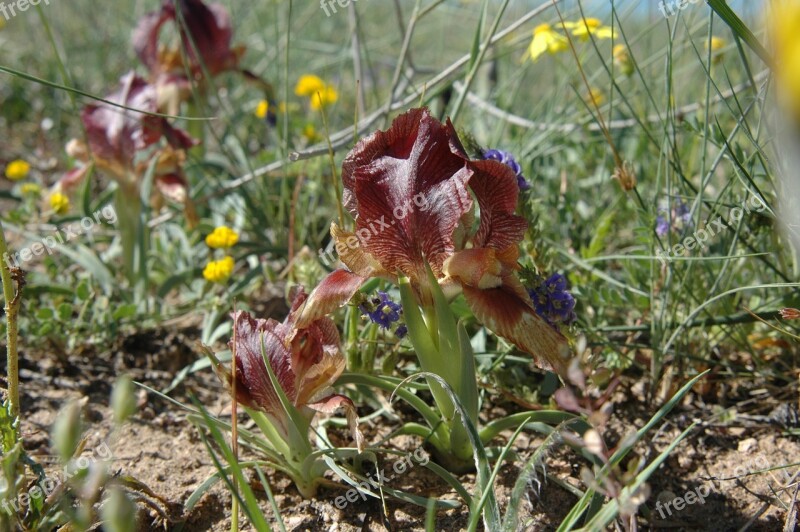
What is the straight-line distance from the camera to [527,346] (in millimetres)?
1158

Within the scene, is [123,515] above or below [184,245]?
below

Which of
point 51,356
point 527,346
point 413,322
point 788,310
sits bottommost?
point 788,310

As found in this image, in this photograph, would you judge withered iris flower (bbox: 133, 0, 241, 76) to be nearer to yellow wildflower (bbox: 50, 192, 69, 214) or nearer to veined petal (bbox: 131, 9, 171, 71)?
veined petal (bbox: 131, 9, 171, 71)

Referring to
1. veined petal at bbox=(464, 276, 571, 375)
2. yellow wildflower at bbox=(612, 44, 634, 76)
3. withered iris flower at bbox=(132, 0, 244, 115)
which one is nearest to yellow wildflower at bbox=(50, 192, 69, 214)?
withered iris flower at bbox=(132, 0, 244, 115)

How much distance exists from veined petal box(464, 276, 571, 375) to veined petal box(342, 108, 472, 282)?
0.11 m

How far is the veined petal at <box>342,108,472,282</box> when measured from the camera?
1.19 meters

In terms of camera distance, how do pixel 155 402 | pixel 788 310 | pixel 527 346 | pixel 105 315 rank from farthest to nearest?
1. pixel 105 315
2. pixel 155 402
3. pixel 788 310
4. pixel 527 346

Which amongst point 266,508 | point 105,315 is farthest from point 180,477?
point 105,315

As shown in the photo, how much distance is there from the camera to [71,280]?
2.20 metres

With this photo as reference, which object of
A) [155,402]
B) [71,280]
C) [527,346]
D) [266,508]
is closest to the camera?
[527,346]

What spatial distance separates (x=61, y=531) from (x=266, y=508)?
0.39 meters

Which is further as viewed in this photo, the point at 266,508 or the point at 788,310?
the point at 266,508

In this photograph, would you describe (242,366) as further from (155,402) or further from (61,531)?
(155,402)

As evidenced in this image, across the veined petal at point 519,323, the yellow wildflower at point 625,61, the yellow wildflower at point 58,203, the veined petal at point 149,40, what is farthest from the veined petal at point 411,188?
the veined petal at point 149,40
